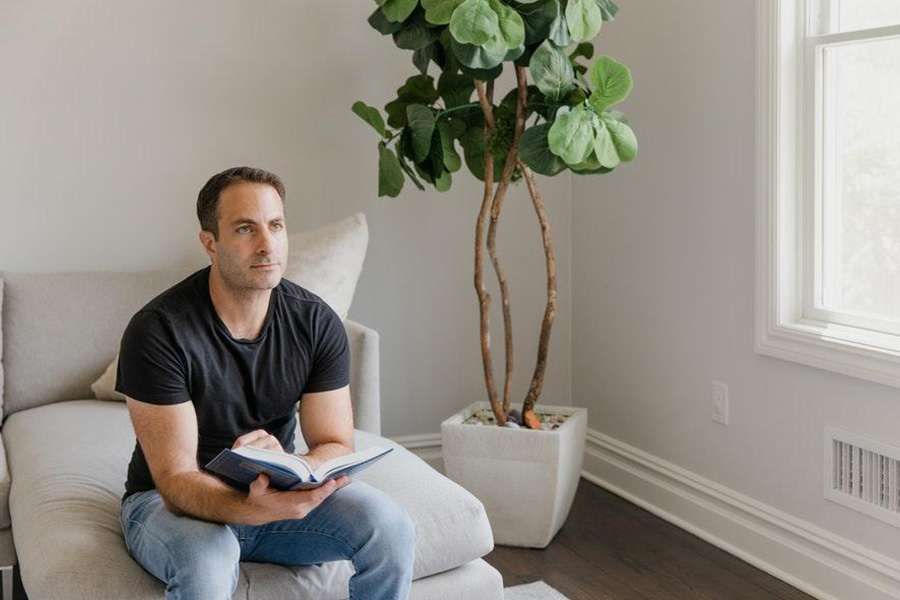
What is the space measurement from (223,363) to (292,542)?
364 millimetres

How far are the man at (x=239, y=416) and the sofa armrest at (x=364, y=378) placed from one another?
681 mm

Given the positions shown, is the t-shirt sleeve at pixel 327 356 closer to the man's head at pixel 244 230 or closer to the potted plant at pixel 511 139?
the man's head at pixel 244 230

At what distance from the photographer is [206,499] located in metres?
1.87

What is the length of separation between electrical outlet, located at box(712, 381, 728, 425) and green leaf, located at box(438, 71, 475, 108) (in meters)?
1.11

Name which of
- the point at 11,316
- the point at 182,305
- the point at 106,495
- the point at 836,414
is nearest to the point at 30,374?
the point at 11,316

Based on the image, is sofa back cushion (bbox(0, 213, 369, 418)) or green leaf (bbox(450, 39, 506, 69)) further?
sofa back cushion (bbox(0, 213, 369, 418))

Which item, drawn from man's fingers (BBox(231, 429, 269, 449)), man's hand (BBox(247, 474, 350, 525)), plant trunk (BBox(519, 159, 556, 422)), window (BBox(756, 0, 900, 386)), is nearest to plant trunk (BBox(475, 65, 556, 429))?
plant trunk (BBox(519, 159, 556, 422))

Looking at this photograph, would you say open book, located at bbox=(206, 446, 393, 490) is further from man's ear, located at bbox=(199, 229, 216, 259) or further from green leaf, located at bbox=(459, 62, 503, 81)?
green leaf, located at bbox=(459, 62, 503, 81)

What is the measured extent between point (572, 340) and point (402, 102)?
1149mm

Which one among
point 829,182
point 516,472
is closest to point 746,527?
point 516,472

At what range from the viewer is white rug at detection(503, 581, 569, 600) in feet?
8.97

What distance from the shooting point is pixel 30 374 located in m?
2.98

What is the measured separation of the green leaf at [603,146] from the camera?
2.71 meters

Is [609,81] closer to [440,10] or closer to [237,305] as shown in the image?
[440,10]
